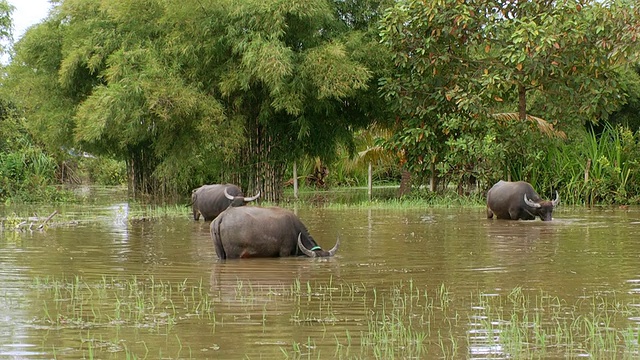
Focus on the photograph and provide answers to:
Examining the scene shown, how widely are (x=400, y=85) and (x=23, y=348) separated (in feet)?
48.4

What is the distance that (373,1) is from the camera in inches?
765

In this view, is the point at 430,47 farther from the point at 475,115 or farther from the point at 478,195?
the point at 478,195

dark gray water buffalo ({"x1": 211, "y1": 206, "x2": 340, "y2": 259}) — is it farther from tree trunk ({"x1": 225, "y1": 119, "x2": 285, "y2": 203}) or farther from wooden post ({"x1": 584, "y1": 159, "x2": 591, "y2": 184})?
tree trunk ({"x1": 225, "y1": 119, "x2": 285, "y2": 203})

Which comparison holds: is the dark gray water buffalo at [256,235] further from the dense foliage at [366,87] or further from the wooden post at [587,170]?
the wooden post at [587,170]

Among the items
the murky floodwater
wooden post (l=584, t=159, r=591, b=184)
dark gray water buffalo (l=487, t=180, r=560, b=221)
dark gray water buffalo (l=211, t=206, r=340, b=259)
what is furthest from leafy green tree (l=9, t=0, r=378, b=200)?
dark gray water buffalo (l=211, t=206, r=340, b=259)

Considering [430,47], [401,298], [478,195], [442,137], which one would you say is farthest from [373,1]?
[401,298]

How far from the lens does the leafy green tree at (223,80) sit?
57.5 ft

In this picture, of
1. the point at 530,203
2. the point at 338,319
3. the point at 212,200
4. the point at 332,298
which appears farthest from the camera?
the point at 212,200

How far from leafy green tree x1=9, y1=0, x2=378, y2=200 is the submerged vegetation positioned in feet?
34.4

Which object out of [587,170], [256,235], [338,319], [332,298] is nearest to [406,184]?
[587,170]

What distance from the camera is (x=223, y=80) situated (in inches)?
717

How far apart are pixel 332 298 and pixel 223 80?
482 inches

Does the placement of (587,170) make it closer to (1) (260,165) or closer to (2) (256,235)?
(1) (260,165)

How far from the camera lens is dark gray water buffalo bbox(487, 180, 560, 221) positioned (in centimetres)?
1380
